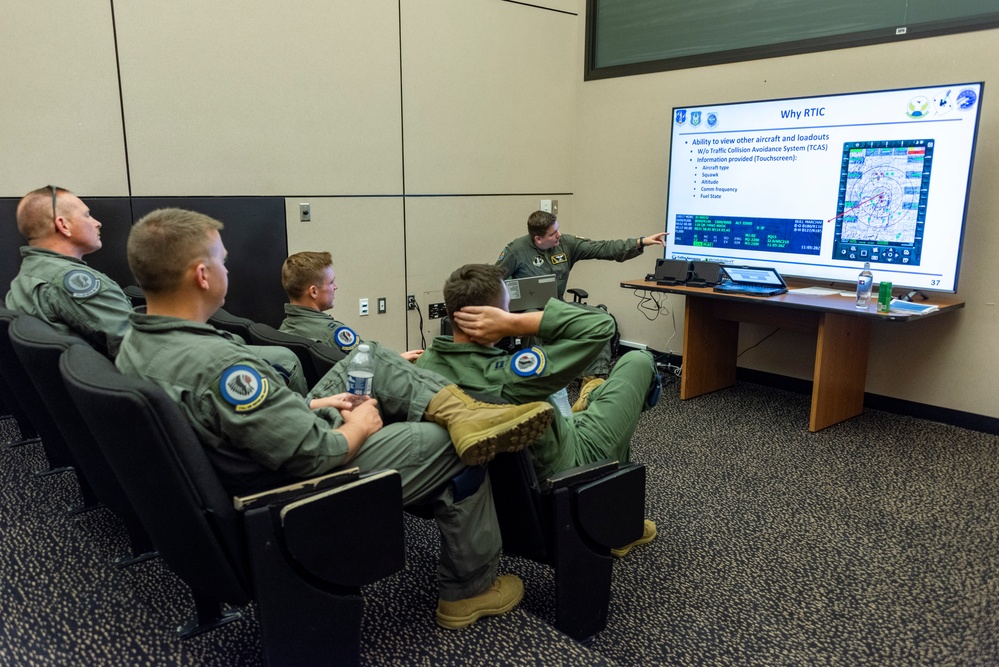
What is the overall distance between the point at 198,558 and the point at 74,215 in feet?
5.95

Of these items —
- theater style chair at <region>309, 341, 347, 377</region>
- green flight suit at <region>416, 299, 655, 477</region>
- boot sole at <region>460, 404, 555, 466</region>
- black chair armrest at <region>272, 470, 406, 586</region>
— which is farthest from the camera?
theater style chair at <region>309, 341, 347, 377</region>

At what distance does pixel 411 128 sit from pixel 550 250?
120cm

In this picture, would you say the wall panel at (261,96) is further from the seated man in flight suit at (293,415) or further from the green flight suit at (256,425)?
the green flight suit at (256,425)

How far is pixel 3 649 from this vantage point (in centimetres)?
163

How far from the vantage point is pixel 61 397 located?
5.30 ft

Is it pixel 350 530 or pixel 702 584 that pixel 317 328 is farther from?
pixel 702 584

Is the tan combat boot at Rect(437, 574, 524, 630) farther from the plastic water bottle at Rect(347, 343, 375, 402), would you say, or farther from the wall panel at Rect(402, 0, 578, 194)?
the wall panel at Rect(402, 0, 578, 194)

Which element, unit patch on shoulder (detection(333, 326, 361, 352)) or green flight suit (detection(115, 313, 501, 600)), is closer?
green flight suit (detection(115, 313, 501, 600))

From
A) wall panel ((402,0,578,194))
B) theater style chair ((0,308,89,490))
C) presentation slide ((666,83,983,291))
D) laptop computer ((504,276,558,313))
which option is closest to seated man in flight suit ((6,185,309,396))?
theater style chair ((0,308,89,490))

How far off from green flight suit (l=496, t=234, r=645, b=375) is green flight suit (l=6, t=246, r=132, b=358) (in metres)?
2.46

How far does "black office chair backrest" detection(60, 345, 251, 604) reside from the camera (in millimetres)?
1225

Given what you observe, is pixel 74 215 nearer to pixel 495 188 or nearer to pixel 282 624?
pixel 282 624

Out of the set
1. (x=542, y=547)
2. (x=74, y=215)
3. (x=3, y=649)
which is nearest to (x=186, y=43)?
(x=74, y=215)

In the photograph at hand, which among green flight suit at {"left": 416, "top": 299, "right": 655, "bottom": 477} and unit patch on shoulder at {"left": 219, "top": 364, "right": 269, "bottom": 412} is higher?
unit patch on shoulder at {"left": 219, "top": 364, "right": 269, "bottom": 412}
